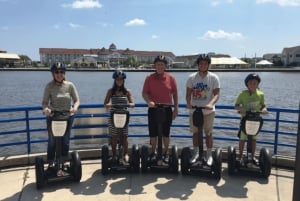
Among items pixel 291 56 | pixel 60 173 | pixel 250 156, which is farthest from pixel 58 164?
pixel 291 56

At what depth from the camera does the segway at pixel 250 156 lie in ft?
15.8

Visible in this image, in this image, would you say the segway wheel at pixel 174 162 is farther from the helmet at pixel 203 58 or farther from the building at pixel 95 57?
the building at pixel 95 57

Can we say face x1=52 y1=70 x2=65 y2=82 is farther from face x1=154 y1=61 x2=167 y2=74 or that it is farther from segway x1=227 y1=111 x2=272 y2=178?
segway x1=227 y1=111 x2=272 y2=178

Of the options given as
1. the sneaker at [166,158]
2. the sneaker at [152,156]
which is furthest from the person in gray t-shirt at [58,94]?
the sneaker at [166,158]

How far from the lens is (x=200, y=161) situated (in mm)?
5105

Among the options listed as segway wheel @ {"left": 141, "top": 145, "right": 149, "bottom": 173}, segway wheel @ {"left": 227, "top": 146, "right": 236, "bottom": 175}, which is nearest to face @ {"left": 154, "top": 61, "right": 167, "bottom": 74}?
segway wheel @ {"left": 141, "top": 145, "right": 149, "bottom": 173}

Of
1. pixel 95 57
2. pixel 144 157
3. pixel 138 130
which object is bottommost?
pixel 138 130

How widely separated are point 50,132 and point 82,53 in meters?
160

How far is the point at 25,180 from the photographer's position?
4973 mm

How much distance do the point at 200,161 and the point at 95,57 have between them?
143919 mm

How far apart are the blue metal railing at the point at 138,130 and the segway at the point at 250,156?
33.4 inches

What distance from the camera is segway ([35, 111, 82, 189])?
4.40 meters

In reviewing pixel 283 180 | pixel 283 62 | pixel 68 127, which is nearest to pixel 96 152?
pixel 68 127

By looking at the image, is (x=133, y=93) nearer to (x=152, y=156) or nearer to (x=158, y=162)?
(x=152, y=156)
